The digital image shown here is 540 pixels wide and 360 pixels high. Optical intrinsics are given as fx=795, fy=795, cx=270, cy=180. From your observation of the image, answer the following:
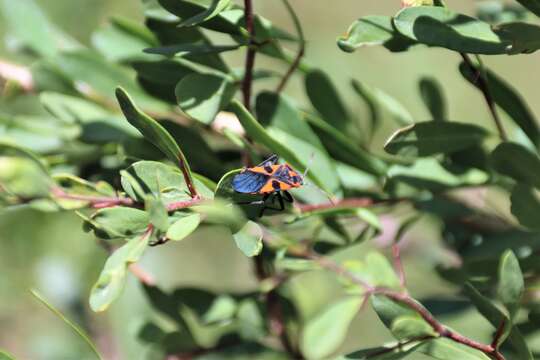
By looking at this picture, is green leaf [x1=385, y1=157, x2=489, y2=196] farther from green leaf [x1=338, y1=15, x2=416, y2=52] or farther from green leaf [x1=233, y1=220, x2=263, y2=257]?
green leaf [x1=233, y1=220, x2=263, y2=257]

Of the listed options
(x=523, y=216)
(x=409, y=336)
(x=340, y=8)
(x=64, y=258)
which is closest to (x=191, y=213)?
(x=409, y=336)

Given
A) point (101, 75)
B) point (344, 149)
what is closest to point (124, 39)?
point (101, 75)

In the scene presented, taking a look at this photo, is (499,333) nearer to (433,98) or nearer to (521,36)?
(521,36)

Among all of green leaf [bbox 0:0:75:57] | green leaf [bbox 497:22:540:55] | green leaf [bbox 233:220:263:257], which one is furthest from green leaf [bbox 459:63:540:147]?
green leaf [bbox 0:0:75:57]

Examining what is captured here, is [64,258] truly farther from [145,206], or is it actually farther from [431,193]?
[145,206]

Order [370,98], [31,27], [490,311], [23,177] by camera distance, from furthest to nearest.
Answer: [31,27] → [370,98] → [490,311] → [23,177]

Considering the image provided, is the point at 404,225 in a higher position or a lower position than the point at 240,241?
lower

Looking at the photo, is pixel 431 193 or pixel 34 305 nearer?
pixel 431 193
